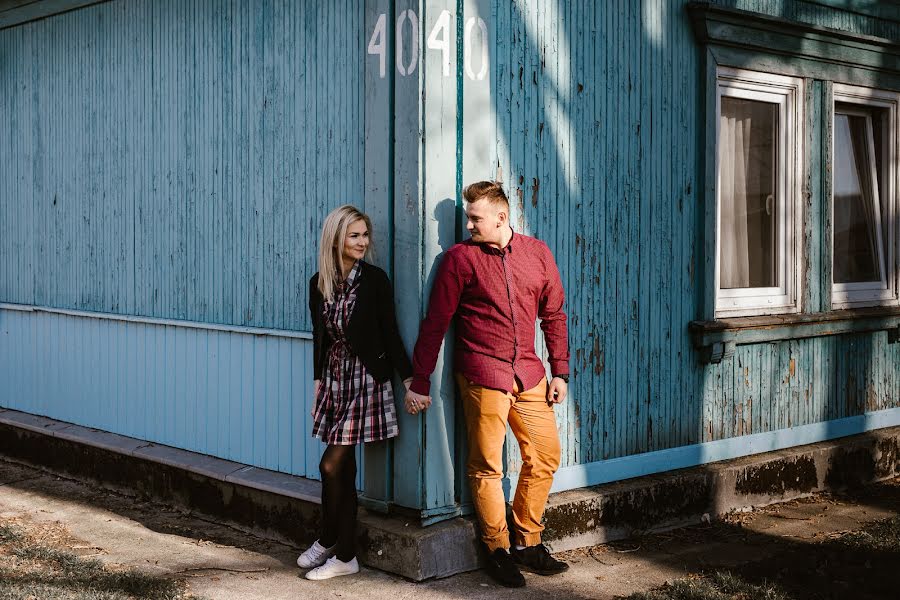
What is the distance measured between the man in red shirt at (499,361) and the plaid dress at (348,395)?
185mm

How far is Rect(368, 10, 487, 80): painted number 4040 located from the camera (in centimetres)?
550

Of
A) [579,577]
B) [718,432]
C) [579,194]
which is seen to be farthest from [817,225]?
[579,577]

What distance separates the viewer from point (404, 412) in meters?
5.66

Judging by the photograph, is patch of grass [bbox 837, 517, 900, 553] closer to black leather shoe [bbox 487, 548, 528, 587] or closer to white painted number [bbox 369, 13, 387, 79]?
black leather shoe [bbox 487, 548, 528, 587]

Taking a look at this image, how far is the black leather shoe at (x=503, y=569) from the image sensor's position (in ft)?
Result: 17.7

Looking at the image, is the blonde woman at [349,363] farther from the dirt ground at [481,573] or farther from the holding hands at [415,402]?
the dirt ground at [481,573]

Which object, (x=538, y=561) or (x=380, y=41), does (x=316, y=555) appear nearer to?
(x=538, y=561)

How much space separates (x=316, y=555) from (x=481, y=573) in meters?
0.86

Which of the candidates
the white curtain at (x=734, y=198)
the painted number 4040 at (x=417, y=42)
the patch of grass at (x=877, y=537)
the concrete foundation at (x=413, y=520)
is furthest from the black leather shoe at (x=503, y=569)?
the white curtain at (x=734, y=198)

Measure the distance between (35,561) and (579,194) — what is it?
358 centimetres

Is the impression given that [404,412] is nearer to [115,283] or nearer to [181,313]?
[181,313]

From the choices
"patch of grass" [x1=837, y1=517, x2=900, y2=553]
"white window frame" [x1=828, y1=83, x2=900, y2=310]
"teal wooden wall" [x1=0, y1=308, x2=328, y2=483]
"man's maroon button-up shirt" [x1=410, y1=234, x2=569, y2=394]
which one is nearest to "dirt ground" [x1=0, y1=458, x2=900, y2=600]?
"patch of grass" [x1=837, y1=517, x2=900, y2=553]

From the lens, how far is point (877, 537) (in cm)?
635

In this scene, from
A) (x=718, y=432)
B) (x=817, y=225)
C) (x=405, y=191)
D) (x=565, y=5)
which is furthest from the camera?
(x=817, y=225)
